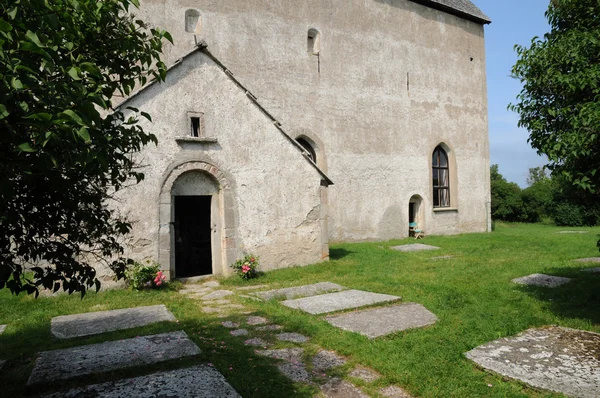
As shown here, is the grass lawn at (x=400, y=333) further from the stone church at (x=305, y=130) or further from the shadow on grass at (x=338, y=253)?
the stone church at (x=305, y=130)

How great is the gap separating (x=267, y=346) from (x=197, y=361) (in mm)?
921

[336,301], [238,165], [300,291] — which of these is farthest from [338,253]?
[336,301]

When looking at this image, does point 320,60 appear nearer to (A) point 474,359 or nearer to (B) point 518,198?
(A) point 474,359

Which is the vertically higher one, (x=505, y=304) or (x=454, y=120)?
(x=454, y=120)

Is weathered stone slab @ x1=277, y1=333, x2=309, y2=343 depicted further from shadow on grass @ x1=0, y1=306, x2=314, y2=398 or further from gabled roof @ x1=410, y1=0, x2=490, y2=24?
gabled roof @ x1=410, y1=0, x2=490, y2=24

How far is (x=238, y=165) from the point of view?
387 inches

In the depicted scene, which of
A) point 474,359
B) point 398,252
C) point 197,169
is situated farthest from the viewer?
point 398,252

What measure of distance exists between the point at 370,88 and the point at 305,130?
145 inches

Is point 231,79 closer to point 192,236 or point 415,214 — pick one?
point 192,236

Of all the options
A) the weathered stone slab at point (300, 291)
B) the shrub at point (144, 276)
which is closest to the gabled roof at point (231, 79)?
the shrub at point (144, 276)

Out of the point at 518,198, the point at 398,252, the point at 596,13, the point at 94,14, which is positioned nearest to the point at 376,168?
the point at 398,252

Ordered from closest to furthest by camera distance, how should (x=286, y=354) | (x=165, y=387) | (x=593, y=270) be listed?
(x=165, y=387) → (x=286, y=354) → (x=593, y=270)

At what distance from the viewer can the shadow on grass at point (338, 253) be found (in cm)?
1223

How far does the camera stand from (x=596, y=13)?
5.09 m
